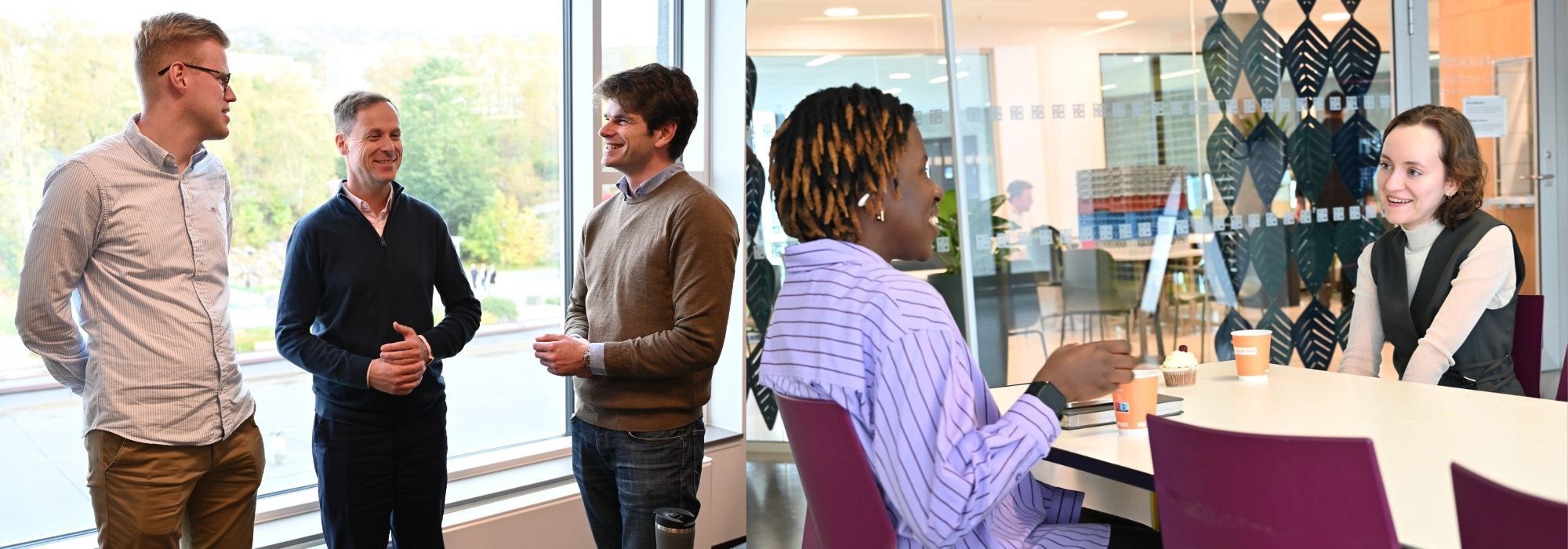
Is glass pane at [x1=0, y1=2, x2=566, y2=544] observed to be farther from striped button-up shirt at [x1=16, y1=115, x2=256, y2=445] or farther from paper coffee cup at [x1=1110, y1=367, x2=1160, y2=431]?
paper coffee cup at [x1=1110, y1=367, x2=1160, y2=431]

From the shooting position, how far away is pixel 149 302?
2328 millimetres

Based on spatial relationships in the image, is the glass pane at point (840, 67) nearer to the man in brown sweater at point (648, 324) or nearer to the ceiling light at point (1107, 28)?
the ceiling light at point (1107, 28)

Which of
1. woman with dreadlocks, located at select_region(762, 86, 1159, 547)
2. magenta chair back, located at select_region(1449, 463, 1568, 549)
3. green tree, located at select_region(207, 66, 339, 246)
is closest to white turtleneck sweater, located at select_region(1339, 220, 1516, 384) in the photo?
woman with dreadlocks, located at select_region(762, 86, 1159, 547)

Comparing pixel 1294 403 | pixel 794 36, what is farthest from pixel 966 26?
pixel 1294 403

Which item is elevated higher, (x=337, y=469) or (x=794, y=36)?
(x=794, y=36)

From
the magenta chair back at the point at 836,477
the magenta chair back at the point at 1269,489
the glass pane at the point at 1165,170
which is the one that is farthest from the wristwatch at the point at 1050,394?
the glass pane at the point at 1165,170

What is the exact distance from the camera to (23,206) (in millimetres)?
2852

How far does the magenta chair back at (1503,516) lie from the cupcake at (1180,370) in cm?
111

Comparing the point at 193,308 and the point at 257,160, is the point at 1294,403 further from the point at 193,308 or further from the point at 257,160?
the point at 257,160

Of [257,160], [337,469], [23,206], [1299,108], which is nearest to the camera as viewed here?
[337,469]

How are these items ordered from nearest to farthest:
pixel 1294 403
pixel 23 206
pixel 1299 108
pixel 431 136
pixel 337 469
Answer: pixel 1294 403 < pixel 337 469 < pixel 23 206 < pixel 431 136 < pixel 1299 108

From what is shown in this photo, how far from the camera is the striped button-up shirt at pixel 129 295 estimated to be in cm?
224

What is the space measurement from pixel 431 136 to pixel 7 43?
1176 millimetres

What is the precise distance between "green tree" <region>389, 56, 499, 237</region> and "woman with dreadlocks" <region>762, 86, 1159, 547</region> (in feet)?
7.11
